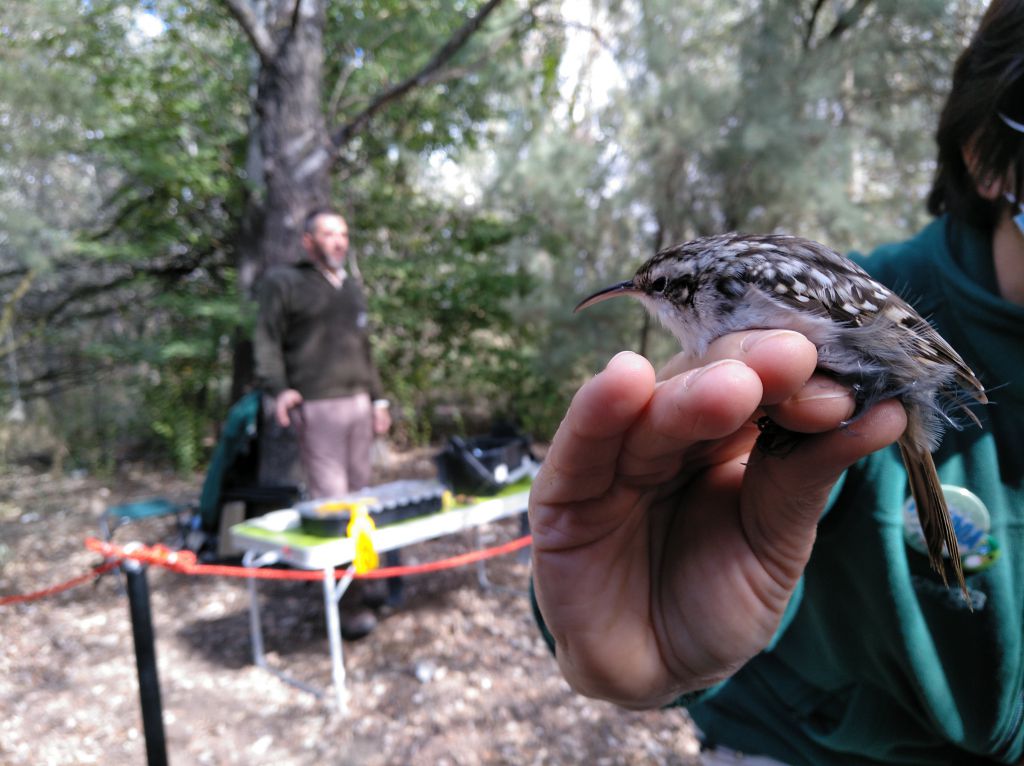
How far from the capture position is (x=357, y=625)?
149 inches

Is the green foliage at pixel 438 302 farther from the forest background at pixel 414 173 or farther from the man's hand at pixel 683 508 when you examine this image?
the man's hand at pixel 683 508

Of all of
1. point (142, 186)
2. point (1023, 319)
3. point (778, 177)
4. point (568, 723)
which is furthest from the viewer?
point (142, 186)

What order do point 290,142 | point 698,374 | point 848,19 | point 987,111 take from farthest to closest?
1. point 848,19
2. point 290,142
3. point 987,111
4. point 698,374

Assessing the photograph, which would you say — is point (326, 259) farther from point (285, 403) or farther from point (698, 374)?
point (698, 374)

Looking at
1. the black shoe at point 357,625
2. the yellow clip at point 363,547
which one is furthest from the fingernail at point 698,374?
the black shoe at point 357,625

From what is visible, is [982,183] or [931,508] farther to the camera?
[982,183]

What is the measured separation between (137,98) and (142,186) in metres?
1.43

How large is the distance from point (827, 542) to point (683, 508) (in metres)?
0.41

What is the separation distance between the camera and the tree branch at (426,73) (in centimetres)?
453

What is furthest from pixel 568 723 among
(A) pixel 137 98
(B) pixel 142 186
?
(B) pixel 142 186

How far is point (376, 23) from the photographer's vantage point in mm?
6625

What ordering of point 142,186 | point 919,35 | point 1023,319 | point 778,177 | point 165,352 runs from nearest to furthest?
1. point 1023,319
2. point 919,35
3. point 778,177
4. point 165,352
5. point 142,186

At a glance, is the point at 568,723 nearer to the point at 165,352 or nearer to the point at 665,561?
the point at 665,561

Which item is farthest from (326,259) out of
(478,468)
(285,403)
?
(478,468)
